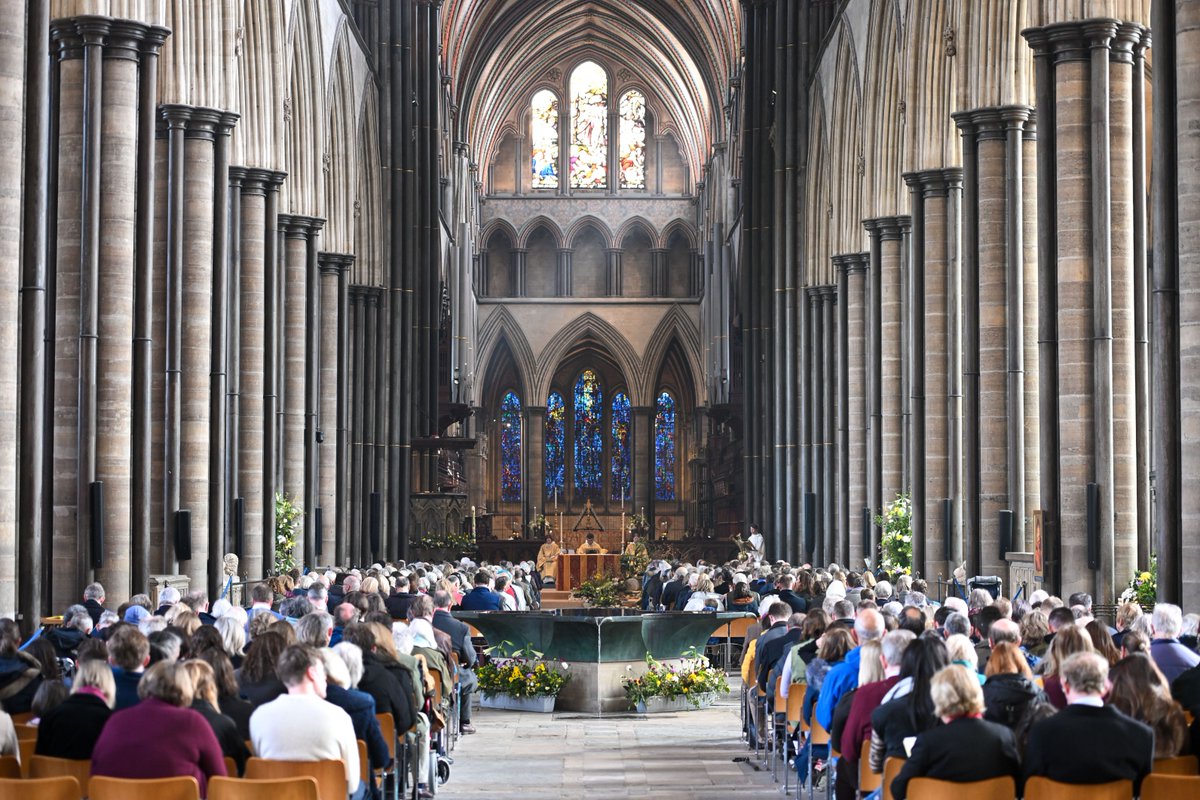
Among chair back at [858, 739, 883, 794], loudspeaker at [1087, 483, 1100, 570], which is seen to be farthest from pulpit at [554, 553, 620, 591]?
chair back at [858, 739, 883, 794]

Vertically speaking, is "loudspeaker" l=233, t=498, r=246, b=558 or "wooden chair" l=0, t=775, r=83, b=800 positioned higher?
"loudspeaker" l=233, t=498, r=246, b=558

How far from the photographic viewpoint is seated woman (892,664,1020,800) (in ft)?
19.3

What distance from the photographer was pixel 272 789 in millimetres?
5820

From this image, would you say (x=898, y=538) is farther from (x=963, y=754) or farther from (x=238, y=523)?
(x=963, y=754)

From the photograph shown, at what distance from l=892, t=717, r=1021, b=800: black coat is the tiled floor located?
426 centimetres

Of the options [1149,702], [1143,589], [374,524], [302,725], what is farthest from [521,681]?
[374,524]

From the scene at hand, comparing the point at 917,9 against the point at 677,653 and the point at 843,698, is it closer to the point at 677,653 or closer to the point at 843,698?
the point at 677,653

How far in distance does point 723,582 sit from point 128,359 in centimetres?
963

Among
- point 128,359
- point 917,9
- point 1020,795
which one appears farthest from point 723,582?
point 1020,795

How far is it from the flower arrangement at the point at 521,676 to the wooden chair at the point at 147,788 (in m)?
9.05

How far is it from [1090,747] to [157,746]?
3248 millimetres

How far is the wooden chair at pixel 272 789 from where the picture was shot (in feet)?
19.1

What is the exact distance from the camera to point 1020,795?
596 centimetres

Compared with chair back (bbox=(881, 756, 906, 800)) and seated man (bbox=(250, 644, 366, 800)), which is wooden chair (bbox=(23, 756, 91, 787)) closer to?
seated man (bbox=(250, 644, 366, 800))
